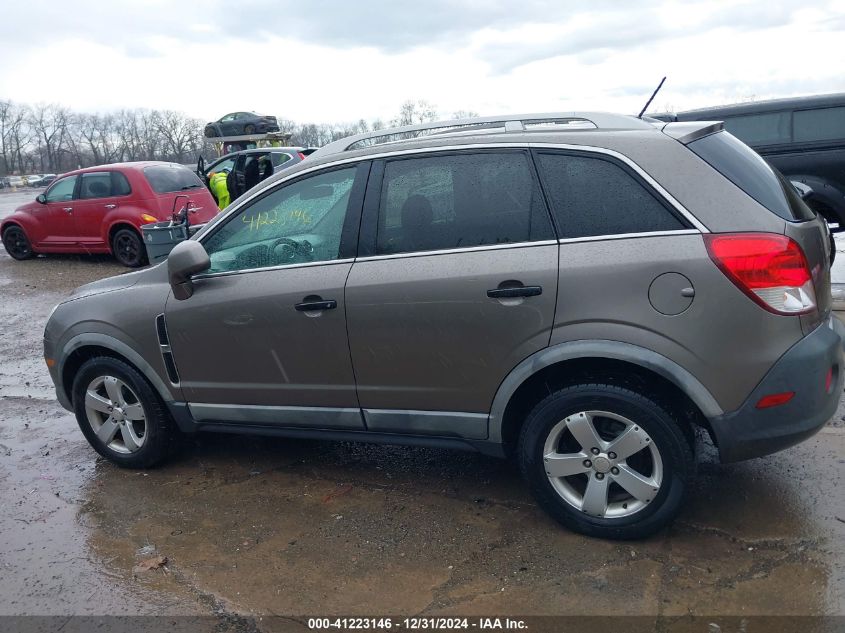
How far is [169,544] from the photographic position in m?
3.68

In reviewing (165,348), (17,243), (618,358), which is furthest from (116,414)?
(17,243)

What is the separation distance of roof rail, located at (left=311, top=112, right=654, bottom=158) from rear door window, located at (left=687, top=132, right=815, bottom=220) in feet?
1.07

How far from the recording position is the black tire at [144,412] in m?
4.37

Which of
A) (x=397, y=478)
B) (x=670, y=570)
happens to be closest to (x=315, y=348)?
(x=397, y=478)

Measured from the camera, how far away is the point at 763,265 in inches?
117

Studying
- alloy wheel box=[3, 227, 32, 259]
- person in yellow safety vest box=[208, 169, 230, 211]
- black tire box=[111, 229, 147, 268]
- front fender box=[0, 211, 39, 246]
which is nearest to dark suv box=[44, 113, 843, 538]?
black tire box=[111, 229, 147, 268]

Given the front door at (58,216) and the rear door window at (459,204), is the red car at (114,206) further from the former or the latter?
the rear door window at (459,204)

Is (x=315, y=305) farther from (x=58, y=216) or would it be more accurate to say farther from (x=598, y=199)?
(x=58, y=216)

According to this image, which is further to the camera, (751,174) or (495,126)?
(495,126)

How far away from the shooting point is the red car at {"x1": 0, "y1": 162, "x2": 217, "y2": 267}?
38.6ft

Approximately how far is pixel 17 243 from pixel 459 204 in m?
12.6

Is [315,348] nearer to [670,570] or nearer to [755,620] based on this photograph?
[670,570]

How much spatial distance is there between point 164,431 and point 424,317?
195cm

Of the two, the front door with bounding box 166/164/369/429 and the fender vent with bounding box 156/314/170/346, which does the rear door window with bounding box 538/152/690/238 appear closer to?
the front door with bounding box 166/164/369/429
